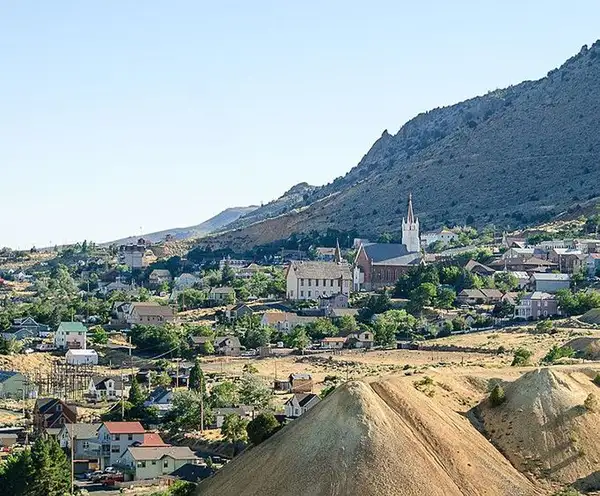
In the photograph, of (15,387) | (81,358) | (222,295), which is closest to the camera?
(15,387)

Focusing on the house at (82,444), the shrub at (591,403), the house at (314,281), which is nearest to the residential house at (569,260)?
the house at (314,281)

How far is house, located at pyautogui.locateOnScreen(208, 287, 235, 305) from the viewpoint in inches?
5103

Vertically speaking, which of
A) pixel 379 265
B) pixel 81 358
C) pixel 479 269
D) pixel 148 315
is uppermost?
pixel 379 265

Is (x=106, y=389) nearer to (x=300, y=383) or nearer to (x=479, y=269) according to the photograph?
(x=300, y=383)

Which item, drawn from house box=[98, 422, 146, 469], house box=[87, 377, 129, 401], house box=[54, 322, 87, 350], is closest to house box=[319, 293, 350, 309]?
house box=[54, 322, 87, 350]

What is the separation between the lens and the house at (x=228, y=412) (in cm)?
7156

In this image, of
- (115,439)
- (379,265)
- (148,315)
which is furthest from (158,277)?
(115,439)

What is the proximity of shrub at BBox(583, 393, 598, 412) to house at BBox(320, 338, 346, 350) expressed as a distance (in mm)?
54905

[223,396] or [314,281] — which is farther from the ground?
[314,281]

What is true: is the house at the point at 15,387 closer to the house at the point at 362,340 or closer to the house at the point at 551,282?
the house at the point at 362,340

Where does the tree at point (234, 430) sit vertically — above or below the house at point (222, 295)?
below

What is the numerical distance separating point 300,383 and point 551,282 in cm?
4499

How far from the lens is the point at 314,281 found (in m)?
129

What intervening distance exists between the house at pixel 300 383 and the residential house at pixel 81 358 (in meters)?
22.1
